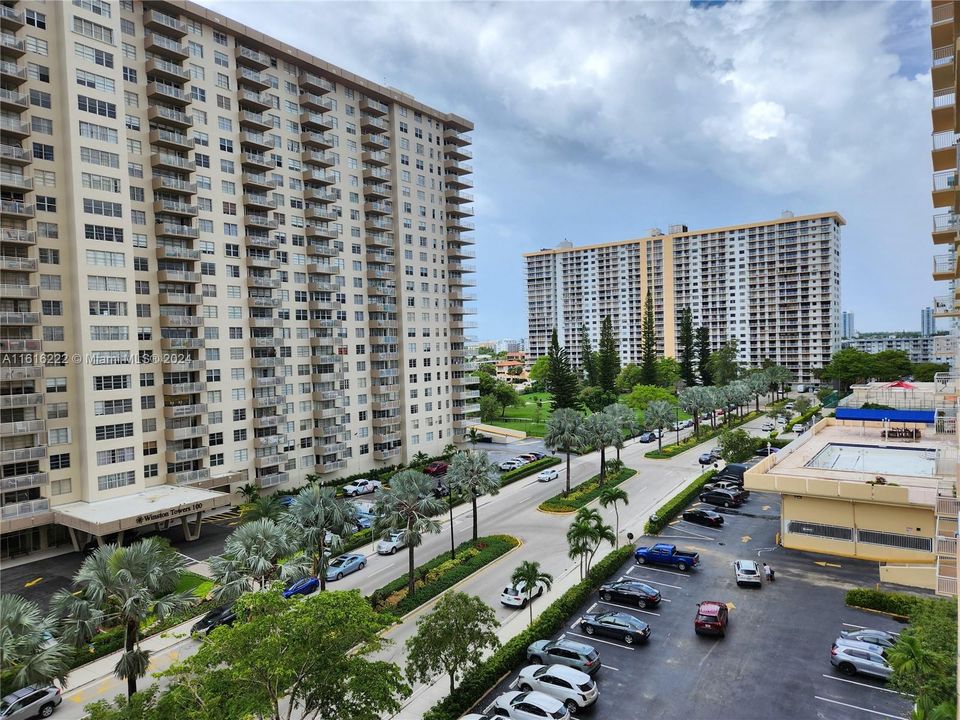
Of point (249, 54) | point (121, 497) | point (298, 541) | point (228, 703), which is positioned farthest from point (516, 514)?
point (249, 54)

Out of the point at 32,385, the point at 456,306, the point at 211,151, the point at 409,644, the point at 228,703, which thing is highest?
the point at 211,151

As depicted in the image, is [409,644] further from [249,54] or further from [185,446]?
[249,54]

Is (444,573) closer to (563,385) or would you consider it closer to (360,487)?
(360,487)

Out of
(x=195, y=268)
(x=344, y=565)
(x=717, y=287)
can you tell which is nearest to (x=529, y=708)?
(x=344, y=565)

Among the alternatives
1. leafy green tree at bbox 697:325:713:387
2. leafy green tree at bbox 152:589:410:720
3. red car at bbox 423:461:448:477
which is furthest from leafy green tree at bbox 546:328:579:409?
leafy green tree at bbox 152:589:410:720

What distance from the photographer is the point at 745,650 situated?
921 inches

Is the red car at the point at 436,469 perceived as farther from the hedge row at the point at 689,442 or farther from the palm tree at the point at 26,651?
the palm tree at the point at 26,651

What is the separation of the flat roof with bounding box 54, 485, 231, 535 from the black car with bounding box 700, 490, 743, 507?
35688 millimetres

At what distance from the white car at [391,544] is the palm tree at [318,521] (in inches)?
334

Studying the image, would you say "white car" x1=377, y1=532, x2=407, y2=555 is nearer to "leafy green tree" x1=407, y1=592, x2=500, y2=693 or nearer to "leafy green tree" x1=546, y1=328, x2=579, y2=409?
"leafy green tree" x1=407, y1=592, x2=500, y2=693

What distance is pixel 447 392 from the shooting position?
6719 centimetres

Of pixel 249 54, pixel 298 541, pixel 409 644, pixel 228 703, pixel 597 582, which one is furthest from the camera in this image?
pixel 249 54

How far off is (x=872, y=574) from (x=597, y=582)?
14850 millimetres

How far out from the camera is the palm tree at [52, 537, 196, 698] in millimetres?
18719
